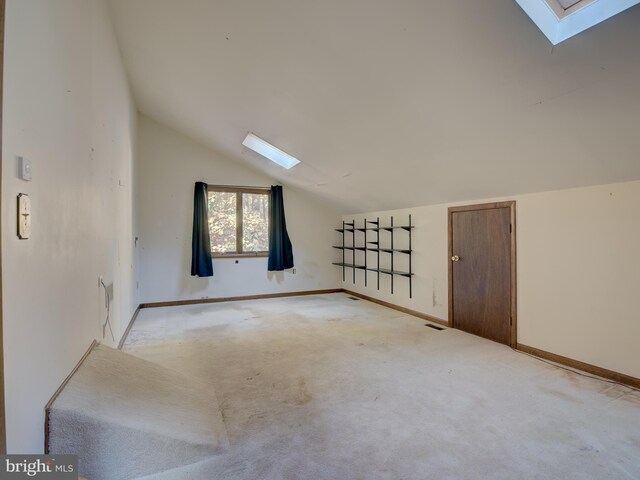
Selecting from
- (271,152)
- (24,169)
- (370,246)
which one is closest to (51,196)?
(24,169)

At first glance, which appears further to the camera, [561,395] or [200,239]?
[200,239]

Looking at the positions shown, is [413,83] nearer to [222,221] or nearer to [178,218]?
[222,221]

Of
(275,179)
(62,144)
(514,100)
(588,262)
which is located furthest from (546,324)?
(275,179)

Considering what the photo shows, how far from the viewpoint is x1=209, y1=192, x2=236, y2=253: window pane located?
5863mm

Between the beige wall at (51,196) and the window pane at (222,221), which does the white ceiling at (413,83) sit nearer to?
the beige wall at (51,196)

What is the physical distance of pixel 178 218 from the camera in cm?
559

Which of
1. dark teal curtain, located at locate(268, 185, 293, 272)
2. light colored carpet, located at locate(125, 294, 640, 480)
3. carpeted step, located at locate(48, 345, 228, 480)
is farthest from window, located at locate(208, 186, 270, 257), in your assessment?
carpeted step, located at locate(48, 345, 228, 480)

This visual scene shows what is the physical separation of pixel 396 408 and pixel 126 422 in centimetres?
162

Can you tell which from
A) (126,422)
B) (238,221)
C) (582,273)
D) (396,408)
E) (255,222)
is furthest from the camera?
(255,222)

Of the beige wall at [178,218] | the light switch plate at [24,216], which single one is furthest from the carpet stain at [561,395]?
the beige wall at [178,218]

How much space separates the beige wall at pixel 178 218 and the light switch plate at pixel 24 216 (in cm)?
434

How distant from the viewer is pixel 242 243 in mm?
6062

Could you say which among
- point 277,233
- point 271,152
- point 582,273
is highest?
point 271,152

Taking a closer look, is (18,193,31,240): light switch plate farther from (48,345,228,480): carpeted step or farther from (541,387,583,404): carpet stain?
(541,387,583,404): carpet stain
